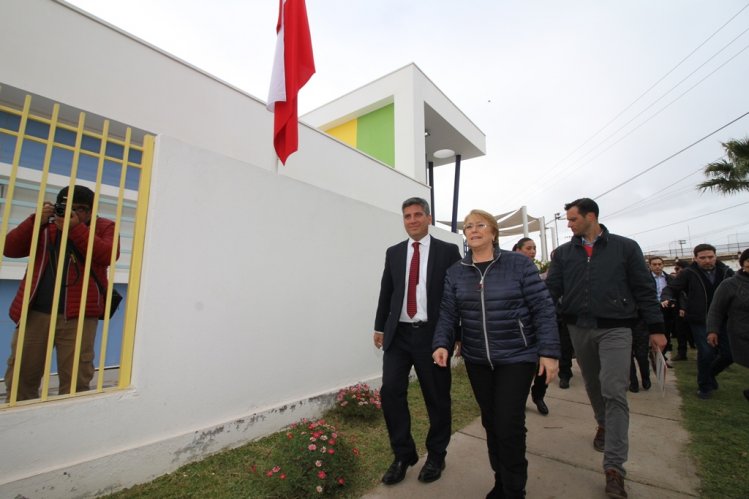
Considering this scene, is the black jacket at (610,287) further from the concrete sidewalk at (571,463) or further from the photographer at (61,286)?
the photographer at (61,286)

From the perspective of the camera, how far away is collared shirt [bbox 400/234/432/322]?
282 centimetres

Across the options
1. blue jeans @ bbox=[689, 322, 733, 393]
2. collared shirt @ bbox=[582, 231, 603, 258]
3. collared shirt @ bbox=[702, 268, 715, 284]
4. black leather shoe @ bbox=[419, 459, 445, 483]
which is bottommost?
black leather shoe @ bbox=[419, 459, 445, 483]

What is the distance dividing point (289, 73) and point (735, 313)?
17.9 feet

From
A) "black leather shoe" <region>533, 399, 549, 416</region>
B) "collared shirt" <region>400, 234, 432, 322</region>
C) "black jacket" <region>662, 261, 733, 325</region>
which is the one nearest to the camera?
"collared shirt" <region>400, 234, 432, 322</region>

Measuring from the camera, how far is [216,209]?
123 inches

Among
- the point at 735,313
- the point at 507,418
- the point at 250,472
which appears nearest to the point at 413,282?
the point at 507,418

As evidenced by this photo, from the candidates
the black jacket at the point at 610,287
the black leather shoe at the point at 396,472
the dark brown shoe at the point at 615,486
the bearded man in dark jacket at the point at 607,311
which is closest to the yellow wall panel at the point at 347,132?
the bearded man in dark jacket at the point at 607,311

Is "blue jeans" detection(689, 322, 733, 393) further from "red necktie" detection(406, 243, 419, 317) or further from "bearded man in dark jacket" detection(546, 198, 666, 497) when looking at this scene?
"red necktie" detection(406, 243, 419, 317)

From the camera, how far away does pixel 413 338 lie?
2785 millimetres

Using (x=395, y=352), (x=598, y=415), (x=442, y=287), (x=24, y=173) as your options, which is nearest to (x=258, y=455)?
(x=395, y=352)

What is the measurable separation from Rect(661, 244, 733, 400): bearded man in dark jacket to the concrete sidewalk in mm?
949

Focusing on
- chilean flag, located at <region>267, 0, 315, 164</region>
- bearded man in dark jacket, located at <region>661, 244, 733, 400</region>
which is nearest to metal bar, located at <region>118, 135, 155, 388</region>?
chilean flag, located at <region>267, 0, 315, 164</region>

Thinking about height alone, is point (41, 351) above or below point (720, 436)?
above

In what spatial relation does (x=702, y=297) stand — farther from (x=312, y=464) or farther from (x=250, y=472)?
(x=250, y=472)
